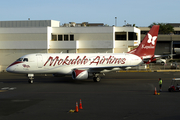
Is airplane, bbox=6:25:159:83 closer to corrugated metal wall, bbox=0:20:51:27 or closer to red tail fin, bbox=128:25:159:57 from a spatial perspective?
red tail fin, bbox=128:25:159:57

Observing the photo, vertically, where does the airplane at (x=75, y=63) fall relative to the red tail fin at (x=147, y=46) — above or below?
below

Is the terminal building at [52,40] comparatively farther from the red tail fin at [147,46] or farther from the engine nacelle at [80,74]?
the engine nacelle at [80,74]

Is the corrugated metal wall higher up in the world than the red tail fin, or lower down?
higher up

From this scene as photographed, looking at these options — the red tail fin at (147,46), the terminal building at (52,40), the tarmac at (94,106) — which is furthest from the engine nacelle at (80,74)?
the terminal building at (52,40)

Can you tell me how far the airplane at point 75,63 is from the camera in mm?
33438

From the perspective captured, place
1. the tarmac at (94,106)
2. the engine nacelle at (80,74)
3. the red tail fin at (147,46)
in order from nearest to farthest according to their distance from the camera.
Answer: the tarmac at (94,106)
the engine nacelle at (80,74)
the red tail fin at (147,46)

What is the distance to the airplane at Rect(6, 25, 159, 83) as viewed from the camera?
33.4 metres

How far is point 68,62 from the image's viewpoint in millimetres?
35156

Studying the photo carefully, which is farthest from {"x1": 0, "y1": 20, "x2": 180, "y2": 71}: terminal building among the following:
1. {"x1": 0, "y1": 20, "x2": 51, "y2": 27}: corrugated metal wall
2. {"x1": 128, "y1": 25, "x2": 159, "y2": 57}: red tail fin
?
{"x1": 128, "y1": 25, "x2": 159, "y2": 57}: red tail fin

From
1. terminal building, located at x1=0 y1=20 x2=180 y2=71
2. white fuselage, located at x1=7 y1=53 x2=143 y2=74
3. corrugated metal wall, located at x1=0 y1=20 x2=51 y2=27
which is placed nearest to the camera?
white fuselage, located at x1=7 y1=53 x2=143 y2=74

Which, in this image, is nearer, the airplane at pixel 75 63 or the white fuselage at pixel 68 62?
the airplane at pixel 75 63

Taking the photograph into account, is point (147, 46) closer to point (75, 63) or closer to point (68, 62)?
point (75, 63)

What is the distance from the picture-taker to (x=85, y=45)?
171ft

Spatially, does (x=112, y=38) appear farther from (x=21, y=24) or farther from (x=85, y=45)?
(x=21, y=24)
